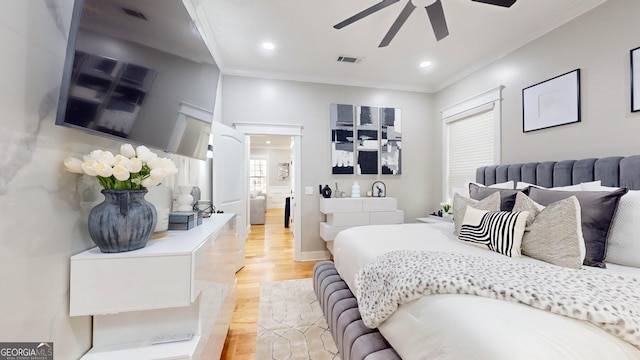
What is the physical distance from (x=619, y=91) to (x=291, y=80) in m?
3.40

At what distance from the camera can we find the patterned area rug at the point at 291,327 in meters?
1.69

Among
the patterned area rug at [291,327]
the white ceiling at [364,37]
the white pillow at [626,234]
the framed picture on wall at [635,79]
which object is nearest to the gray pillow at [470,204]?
the white pillow at [626,234]

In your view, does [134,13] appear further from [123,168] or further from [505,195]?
[505,195]

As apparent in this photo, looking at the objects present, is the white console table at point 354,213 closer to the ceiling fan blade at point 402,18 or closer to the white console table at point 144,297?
the ceiling fan blade at point 402,18

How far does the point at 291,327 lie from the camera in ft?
6.48

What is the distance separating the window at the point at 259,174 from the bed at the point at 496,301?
785 cm

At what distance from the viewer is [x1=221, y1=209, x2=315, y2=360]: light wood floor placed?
5.92 ft

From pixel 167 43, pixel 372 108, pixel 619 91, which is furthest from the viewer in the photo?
pixel 372 108

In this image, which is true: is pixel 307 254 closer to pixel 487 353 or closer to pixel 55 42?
pixel 487 353

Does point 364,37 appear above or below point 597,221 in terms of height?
above

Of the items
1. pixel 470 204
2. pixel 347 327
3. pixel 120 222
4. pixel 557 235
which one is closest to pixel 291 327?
pixel 347 327

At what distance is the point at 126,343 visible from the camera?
3.26 feet

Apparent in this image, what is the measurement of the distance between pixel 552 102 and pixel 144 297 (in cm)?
353

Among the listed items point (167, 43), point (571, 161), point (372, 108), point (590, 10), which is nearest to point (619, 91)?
point (571, 161)
